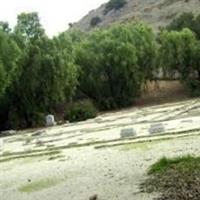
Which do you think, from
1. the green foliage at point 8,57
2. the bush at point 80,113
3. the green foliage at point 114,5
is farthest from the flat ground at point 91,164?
the green foliage at point 114,5

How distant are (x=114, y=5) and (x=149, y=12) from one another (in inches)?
1169

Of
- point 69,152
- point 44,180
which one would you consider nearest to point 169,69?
point 69,152

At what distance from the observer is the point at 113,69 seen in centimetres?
6969

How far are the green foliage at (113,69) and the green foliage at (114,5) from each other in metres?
83.7

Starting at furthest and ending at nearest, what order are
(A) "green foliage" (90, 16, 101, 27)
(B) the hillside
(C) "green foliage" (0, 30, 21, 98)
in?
(A) "green foliage" (90, 16, 101, 27) < (B) the hillside < (C) "green foliage" (0, 30, 21, 98)

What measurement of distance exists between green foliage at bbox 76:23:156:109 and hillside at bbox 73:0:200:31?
4210 centimetres

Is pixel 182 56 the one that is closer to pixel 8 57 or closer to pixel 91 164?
pixel 8 57

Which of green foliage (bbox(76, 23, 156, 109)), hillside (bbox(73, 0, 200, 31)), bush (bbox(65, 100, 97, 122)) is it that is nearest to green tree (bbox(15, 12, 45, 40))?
green foliage (bbox(76, 23, 156, 109))

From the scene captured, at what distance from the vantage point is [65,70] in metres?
61.6

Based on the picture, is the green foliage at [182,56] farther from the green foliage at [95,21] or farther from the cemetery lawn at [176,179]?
the green foliage at [95,21]

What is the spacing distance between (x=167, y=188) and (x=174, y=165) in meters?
2.35

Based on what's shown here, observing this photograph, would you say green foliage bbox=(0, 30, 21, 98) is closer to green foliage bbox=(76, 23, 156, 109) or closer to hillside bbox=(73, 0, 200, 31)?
green foliage bbox=(76, 23, 156, 109)

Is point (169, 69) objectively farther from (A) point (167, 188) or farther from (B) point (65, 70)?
(A) point (167, 188)

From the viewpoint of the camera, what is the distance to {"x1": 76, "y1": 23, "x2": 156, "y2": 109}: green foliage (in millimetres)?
68375
